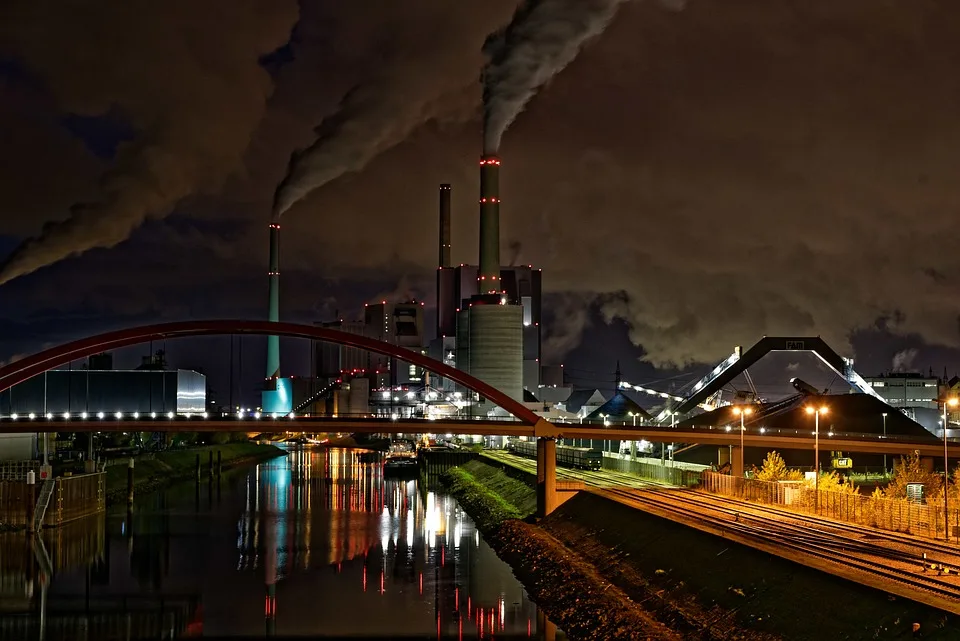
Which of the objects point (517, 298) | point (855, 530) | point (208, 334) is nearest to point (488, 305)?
point (517, 298)

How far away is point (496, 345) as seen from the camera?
134m

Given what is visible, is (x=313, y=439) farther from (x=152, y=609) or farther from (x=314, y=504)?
(x=152, y=609)

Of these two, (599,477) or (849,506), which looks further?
(599,477)

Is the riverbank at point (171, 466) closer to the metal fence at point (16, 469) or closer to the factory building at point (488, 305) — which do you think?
the metal fence at point (16, 469)

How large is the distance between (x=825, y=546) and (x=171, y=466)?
76.7 m

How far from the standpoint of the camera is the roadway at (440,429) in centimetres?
4959

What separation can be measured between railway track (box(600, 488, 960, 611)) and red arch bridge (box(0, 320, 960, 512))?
23.0 feet

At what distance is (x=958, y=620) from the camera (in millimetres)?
19812

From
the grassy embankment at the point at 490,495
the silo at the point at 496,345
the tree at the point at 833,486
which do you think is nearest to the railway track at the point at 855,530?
the tree at the point at 833,486

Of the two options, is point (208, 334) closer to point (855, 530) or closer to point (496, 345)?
point (855, 530)

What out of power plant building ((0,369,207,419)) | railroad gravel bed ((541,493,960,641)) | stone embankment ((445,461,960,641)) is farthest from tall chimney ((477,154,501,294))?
railroad gravel bed ((541,493,960,641))

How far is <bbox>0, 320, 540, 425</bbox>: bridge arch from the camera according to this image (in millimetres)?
54625

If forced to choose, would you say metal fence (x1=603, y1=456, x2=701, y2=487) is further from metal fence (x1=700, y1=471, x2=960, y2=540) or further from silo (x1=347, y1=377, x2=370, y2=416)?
silo (x1=347, y1=377, x2=370, y2=416)

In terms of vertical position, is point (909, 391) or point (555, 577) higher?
point (909, 391)
